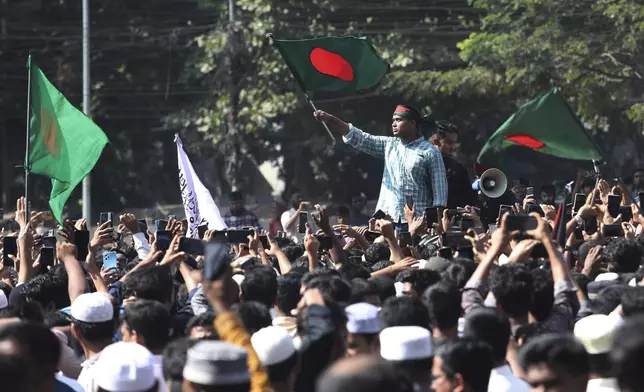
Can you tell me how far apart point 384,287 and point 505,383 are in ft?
5.80

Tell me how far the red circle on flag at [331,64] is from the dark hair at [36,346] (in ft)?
22.4

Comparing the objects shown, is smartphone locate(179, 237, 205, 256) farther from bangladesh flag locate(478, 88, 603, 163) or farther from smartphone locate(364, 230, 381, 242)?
bangladesh flag locate(478, 88, 603, 163)

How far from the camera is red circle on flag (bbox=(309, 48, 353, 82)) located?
35.8 feet

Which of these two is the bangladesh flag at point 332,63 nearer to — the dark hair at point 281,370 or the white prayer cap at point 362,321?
the white prayer cap at point 362,321

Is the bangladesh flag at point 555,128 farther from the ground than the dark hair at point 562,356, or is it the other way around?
the bangladesh flag at point 555,128

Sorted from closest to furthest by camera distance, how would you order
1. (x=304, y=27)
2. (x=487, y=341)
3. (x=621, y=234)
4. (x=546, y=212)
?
(x=487, y=341) < (x=621, y=234) < (x=546, y=212) < (x=304, y=27)

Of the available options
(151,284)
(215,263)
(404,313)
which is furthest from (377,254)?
(215,263)

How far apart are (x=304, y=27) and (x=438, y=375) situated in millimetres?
23899

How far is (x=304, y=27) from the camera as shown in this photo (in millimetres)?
28031

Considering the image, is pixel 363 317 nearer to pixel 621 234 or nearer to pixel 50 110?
pixel 621 234

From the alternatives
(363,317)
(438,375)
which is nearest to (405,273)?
(363,317)

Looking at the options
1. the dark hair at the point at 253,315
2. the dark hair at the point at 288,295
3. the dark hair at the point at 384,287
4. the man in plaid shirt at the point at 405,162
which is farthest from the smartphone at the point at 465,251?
the man in plaid shirt at the point at 405,162

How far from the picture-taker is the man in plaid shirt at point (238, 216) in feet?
47.8

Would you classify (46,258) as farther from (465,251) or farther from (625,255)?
(625,255)
